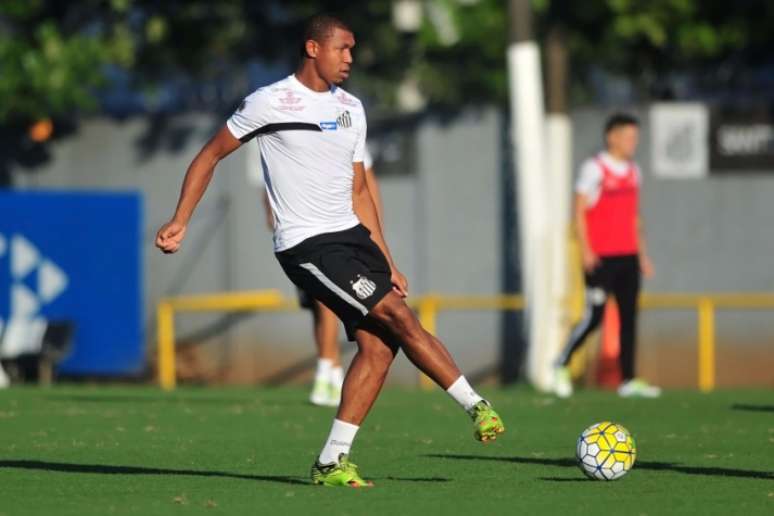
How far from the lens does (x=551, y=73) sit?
22.6 meters

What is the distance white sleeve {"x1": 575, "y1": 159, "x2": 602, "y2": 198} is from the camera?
15.5m

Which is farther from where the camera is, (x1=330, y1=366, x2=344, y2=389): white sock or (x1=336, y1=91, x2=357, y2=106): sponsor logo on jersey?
(x1=330, y1=366, x2=344, y2=389): white sock

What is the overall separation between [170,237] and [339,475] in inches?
53.9

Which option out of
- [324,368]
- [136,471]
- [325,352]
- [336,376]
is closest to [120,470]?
[136,471]

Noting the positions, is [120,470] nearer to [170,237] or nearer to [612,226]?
[170,237]

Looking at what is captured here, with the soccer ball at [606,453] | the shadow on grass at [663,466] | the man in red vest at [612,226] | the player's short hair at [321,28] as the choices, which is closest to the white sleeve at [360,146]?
the player's short hair at [321,28]

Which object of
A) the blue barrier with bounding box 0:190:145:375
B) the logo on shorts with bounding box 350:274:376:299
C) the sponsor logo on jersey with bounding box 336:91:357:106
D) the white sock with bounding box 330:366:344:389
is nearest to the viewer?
the logo on shorts with bounding box 350:274:376:299

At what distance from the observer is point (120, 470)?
9.62m

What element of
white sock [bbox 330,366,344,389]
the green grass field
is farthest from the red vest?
white sock [bbox 330,366,344,389]

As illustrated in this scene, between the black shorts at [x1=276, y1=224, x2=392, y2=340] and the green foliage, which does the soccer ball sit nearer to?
the black shorts at [x1=276, y1=224, x2=392, y2=340]

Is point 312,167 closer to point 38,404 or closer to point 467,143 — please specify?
point 38,404

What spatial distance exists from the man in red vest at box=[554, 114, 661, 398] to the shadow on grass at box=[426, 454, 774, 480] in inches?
209

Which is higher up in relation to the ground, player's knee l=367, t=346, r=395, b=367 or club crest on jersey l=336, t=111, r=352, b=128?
club crest on jersey l=336, t=111, r=352, b=128

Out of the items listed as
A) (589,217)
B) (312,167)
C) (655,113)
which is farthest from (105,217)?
(312,167)
